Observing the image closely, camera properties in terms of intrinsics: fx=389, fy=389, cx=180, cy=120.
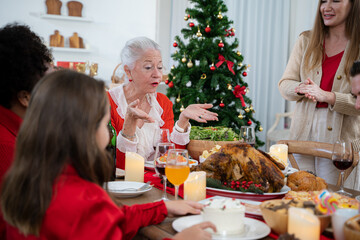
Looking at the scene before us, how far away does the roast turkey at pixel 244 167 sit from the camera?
140 cm

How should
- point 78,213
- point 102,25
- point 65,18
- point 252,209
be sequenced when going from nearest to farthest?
1. point 78,213
2. point 252,209
3. point 65,18
4. point 102,25

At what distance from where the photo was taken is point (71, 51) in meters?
5.92

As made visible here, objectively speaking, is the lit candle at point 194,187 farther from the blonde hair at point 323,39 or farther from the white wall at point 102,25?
the white wall at point 102,25

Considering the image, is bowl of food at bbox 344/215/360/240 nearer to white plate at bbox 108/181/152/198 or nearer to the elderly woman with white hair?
white plate at bbox 108/181/152/198

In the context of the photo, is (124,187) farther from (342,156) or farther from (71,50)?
(71,50)

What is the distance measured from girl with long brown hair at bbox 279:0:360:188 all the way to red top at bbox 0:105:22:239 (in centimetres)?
172

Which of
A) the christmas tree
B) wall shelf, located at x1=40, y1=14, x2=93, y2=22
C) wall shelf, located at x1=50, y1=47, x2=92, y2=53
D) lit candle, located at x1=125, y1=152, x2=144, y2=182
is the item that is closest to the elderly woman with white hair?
lit candle, located at x1=125, y1=152, x2=144, y2=182

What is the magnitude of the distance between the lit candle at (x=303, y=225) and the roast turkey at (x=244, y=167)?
429 mm

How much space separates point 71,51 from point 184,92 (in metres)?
2.89

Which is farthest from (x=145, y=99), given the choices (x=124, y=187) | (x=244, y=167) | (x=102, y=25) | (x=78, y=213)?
(x=102, y=25)

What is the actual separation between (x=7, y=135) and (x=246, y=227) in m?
0.79

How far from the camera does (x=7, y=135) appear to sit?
1.24 metres

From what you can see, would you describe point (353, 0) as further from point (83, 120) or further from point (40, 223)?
point (40, 223)

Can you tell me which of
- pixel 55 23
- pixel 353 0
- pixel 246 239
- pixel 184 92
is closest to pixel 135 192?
pixel 246 239
